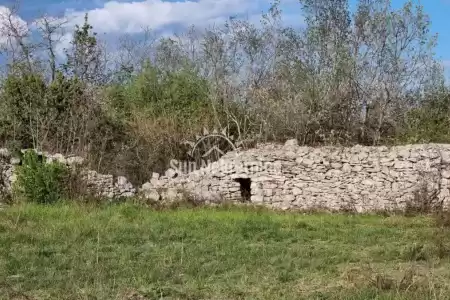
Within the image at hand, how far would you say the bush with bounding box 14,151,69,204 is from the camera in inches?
560

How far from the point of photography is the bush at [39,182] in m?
14.2

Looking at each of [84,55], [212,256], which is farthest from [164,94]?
[212,256]

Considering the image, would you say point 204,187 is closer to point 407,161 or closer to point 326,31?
point 407,161

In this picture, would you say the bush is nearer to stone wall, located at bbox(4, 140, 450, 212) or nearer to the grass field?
stone wall, located at bbox(4, 140, 450, 212)

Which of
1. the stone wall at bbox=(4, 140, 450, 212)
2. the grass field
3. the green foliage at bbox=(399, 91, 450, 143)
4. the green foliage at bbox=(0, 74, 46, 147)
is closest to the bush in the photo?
the stone wall at bbox=(4, 140, 450, 212)

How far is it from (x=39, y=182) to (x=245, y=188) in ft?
20.8

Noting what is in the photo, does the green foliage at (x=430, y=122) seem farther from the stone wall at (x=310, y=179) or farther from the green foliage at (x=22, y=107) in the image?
the green foliage at (x=22, y=107)

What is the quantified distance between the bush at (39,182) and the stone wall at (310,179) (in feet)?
3.69

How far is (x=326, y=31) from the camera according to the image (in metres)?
21.3

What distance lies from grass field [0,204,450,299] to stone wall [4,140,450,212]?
108 inches

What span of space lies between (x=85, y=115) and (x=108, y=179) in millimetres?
4166

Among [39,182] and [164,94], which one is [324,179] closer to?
[39,182]

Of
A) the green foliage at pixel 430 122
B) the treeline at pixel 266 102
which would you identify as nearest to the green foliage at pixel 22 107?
the treeline at pixel 266 102

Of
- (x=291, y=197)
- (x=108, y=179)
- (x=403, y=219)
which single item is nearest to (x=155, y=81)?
(x=108, y=179)
